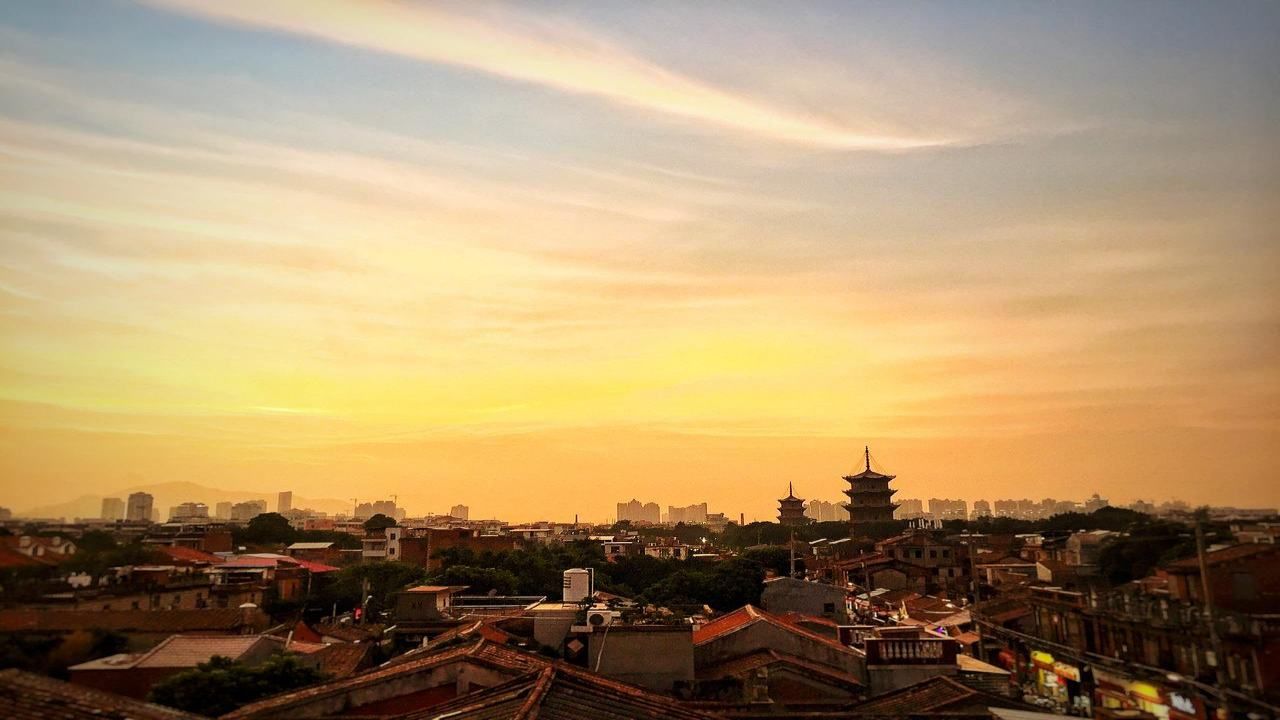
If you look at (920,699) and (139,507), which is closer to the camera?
(139,507)

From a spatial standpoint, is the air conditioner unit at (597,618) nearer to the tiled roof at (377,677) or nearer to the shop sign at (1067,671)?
the tiled roof at (377,677)

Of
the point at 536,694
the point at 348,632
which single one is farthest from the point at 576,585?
the point at 536,694

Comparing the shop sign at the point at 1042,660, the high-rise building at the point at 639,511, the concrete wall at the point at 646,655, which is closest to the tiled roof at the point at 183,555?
the concrete wall at the point at 646,655

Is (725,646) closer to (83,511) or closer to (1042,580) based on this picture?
(83,511)

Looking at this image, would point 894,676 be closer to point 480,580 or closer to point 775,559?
point 480,580

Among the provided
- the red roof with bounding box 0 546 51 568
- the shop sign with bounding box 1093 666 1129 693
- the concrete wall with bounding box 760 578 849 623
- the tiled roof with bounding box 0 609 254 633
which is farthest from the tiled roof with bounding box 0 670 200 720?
the concrete wall with bounding box 760 578 849 623
